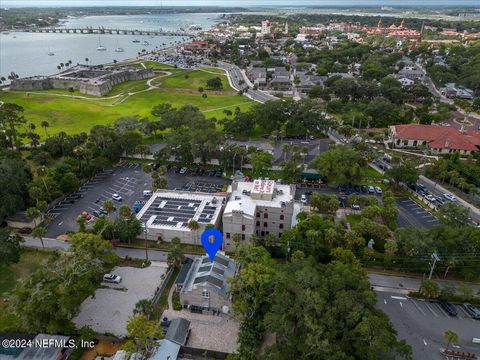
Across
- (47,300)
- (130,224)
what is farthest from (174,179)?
A: (47,300)

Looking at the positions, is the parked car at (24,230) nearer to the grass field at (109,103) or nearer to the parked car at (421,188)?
the grass field at (109,103)

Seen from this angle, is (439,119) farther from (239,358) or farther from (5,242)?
(5,242)

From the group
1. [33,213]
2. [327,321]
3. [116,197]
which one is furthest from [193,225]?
[327,321]

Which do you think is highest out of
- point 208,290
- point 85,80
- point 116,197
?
point 208,290

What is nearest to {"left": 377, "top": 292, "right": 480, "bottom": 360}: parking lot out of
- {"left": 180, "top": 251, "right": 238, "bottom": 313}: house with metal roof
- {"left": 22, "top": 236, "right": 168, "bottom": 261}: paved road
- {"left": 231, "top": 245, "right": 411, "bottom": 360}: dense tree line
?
{"left": 231, "top": 245, "right": 411, "bottom": 360}: dense tree line

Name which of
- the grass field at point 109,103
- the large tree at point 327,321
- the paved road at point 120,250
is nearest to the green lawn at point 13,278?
the paved road at point 120,250

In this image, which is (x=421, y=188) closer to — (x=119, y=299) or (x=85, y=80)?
(x=119, y=299)
